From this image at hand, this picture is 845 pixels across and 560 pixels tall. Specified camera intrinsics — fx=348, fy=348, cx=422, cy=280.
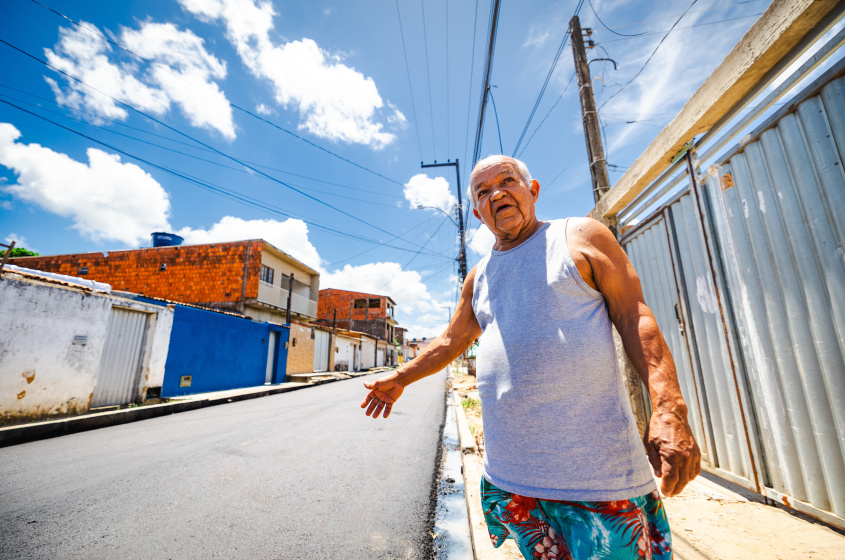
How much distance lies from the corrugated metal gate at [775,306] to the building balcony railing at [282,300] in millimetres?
21711

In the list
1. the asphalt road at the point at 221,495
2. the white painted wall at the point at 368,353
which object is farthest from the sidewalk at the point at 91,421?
the white painted wall at the point at 368,353

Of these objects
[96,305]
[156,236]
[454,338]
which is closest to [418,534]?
[454,338]

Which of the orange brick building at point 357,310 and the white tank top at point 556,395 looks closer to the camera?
the white tank top at point 556,395

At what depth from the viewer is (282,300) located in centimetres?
2356

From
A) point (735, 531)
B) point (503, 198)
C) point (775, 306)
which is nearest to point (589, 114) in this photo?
point (775, 306)

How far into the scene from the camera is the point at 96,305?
27.4 ft

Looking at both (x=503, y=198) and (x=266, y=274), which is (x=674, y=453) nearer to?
(x=503, y=198)

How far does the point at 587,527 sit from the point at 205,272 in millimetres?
25444

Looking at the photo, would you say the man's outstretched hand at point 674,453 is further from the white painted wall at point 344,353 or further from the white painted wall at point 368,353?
the white painted wall at point 368,353

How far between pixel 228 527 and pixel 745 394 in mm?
3783

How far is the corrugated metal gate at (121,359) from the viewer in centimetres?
871

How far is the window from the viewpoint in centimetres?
2155

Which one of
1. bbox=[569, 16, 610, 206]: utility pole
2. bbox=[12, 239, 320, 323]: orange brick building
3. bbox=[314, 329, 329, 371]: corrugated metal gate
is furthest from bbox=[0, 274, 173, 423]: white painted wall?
bbox=[314, 329, 329, 371]: corrugated metal gate

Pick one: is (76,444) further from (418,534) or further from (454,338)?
(454,338)
